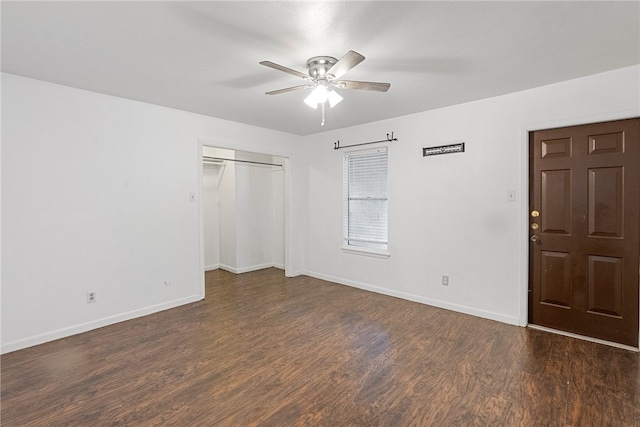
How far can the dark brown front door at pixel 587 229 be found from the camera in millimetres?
2816

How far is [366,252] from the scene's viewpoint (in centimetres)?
475

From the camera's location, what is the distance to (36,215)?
297 cm

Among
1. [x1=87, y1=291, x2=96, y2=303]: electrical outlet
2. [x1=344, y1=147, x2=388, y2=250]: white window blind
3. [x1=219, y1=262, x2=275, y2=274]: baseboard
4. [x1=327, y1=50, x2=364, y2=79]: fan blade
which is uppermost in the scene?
[x1=327, y1=50, x2=364, y2=79]: fan blade

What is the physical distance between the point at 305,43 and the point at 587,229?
125 inches

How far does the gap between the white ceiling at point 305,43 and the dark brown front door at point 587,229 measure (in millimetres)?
686

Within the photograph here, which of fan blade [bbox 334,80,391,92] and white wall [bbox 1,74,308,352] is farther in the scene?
white wall [bbox 1,74,308,352]

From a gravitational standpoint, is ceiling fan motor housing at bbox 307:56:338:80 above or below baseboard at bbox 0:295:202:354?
above

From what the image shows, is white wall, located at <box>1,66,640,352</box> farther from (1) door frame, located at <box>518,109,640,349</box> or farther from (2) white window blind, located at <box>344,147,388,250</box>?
(2) white window blind, located at <box>344,147,388,250</box>

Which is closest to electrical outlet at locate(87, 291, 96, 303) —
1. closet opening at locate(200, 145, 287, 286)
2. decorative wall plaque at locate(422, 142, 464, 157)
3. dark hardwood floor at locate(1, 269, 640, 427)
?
dark hardwood floor at locate(1, 269, 640, 427)

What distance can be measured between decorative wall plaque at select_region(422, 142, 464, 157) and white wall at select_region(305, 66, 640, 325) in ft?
0.18

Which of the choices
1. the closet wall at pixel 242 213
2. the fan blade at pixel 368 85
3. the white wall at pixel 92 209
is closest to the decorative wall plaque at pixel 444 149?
the fan blade at pixel 368 85

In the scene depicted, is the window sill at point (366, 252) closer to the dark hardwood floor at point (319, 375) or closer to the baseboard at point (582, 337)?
the dark hardwood floor at point (319, 375)

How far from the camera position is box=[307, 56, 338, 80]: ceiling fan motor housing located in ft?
8.12

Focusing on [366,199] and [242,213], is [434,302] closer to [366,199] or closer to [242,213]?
[366,199]
